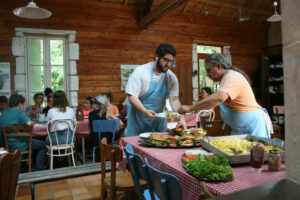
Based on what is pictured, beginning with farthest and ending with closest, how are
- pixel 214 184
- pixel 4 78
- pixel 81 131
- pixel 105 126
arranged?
pixel 4 78 → pixel 81 131 → pixel 105 126 → pixel 214 184

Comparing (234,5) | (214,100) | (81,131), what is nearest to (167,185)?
(214,100)

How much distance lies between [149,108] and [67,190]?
1665 mm

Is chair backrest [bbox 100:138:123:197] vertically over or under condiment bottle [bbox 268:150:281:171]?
under

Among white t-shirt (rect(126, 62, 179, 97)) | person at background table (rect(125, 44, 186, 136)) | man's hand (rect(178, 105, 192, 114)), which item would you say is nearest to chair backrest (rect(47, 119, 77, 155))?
person at background table (rect(125, 44, 186, 136))

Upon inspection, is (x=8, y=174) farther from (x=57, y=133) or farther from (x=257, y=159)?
(x=57, y=133)

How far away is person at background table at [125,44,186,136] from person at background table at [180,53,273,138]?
474mm

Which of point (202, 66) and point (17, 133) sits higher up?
point (202, 66)

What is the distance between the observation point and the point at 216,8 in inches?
323

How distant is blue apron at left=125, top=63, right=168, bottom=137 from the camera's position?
265 centimetres

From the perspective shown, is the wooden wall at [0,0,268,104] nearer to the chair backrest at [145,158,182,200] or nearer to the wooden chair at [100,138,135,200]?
the wooden chair at [100,138,135,200]

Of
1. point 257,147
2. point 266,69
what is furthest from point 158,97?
point 266,69

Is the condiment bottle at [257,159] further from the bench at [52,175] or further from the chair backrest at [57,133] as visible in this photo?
the chair backrest at [57,133]

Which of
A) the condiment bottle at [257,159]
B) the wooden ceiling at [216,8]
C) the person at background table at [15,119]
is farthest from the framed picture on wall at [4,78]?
the condiment bottle at [257,159]

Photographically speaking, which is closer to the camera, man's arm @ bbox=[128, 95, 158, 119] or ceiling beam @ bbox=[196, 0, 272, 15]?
man's arm @ bbox=[128, 95, 158, 119]
